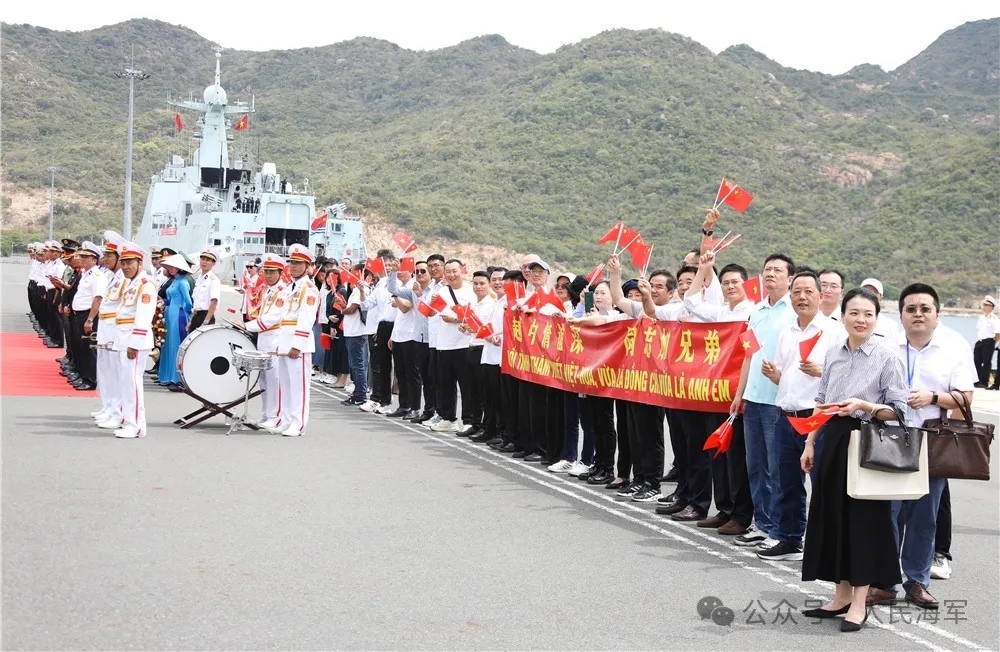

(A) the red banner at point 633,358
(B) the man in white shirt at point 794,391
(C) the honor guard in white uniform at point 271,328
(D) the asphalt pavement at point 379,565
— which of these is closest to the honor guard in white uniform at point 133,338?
(D) the asphalt pavement at point 379,565

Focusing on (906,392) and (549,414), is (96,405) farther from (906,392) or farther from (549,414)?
(906,392)

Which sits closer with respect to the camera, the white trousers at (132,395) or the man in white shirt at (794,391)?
the man in white shirt at (794,391)

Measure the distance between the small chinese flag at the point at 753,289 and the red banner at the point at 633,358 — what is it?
2.05 ft

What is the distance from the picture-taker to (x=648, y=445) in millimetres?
11047

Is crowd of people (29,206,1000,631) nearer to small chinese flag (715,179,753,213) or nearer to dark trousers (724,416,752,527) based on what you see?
dark trousers (724,416,752,527)

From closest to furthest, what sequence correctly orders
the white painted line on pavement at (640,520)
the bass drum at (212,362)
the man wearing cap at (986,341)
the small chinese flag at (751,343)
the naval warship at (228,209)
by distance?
the white painted line on pavement at (640,520) < the small chinese flag at (751,343) < the bass drum at (212,362) < the man wearing cap at (986,341) < the naval warship at (228,209)

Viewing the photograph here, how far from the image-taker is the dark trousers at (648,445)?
1093cm

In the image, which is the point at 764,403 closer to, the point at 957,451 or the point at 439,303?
the point at 957,451

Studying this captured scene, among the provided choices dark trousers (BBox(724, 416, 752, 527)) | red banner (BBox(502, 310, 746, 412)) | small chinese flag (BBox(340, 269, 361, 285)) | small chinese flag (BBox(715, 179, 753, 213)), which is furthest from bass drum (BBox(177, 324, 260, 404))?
dark trousers (BBox(724, 416, 752, 527))

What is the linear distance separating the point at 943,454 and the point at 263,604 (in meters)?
4.28

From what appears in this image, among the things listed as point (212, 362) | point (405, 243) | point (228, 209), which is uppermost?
point (228, 209)

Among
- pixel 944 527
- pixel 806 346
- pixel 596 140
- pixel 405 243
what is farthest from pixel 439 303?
pixel 596 140

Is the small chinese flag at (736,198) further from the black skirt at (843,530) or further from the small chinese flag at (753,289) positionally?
the black skirt at (843,530)

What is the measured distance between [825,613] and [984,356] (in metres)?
22.9
